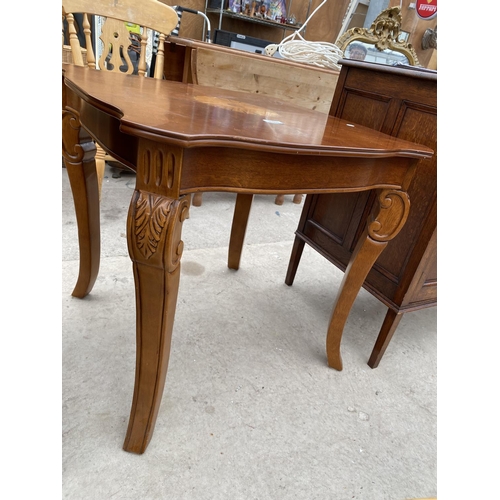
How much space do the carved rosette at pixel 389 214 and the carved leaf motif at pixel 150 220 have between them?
54 centimetres

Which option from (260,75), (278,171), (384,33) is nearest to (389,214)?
(278,171)

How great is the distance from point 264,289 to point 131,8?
45.7 inches

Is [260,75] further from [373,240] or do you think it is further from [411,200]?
[373,240]

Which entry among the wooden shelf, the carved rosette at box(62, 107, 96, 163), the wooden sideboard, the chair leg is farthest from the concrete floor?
the wooden shelf

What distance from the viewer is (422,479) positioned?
900mm

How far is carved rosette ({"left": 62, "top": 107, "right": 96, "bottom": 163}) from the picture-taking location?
942mm

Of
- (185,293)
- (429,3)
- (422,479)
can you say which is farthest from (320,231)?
(429,3)

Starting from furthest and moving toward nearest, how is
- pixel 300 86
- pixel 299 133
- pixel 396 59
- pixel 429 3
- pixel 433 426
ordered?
pixel 429 3
pixel 300 86
pixel 396 59
pixel 433 426
pixel 299 133

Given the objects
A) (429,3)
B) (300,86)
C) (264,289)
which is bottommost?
(264,289)

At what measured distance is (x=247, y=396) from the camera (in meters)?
1.02

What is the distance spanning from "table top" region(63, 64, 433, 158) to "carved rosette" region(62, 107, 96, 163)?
108 millimetres

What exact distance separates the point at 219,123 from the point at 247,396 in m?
0.73

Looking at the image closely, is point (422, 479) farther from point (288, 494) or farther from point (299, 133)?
point (299, 133)

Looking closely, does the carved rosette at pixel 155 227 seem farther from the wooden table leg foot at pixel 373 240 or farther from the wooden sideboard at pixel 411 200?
the wooden sideboard at pixel 411 200
